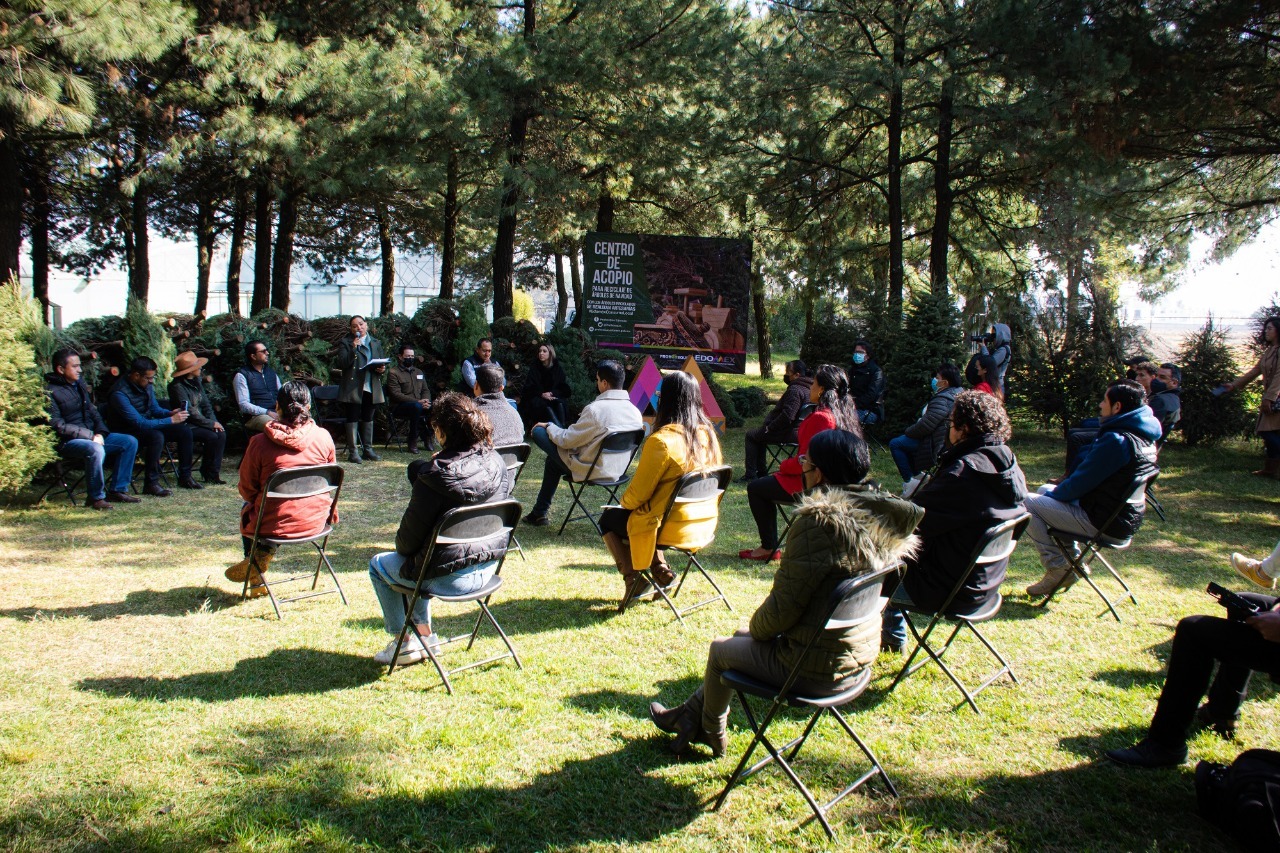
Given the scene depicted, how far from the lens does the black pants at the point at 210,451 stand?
→ 29.1ft

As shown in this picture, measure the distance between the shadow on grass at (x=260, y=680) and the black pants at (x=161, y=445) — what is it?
190 inches

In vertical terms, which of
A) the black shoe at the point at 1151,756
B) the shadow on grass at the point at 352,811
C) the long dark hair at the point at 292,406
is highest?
the long dark hair at the point at 292,406

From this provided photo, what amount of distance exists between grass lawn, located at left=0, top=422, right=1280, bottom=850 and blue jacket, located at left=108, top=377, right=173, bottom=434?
2.62 meters

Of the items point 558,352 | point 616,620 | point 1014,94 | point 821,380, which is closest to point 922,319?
point 1014,94

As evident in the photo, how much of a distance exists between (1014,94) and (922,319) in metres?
3.82

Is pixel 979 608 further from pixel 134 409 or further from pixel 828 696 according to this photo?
pixel 134 409

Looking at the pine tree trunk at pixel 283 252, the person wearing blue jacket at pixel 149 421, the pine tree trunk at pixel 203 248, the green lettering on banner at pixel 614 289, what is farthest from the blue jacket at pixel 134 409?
the pine tree trunk at pixel 203 248

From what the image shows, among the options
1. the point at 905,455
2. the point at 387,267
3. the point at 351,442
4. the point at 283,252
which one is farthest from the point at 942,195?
→ the point at 387,267

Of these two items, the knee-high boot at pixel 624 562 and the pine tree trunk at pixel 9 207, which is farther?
the pine tree trunk at pixel 9 207

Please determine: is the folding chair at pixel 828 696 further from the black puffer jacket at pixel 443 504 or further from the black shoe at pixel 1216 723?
the black shoe at pixel 1216 723

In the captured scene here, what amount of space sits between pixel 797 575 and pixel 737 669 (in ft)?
1.60

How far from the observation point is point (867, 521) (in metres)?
3.01

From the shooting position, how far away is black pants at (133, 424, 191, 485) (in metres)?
8.21

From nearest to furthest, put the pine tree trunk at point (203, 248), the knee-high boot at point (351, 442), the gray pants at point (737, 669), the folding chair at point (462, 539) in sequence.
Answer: the gray pants at point (737, 669), the folding chair at point (462, 539), the knee-high boot at point (351, 442), the pine tree trunk at point (203, 248)
